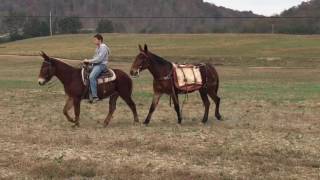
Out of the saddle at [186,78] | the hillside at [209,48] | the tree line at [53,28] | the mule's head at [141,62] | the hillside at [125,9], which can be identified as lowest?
the hillside at [209,48]

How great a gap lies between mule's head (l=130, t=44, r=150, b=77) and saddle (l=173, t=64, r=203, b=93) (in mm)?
730

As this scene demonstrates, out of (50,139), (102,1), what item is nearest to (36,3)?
(102,1)

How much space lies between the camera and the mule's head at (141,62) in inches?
551

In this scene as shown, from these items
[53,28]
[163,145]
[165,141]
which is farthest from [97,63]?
[53,28]

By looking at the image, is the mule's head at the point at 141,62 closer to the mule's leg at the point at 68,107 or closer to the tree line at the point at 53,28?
the mule's leg at the point at 68,107

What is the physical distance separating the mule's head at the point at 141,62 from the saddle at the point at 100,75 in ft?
1.76

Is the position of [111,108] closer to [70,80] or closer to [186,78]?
[70,80]

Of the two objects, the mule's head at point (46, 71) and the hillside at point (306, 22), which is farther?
the hillside at point (306, 22)

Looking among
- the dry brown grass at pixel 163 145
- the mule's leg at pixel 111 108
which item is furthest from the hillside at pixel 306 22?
the mule's leg at pixel 111 108

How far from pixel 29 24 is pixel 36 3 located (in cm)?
5873

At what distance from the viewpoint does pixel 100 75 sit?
1405 cm

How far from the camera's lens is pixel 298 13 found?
123938mm

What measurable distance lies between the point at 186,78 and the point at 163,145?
3623mm

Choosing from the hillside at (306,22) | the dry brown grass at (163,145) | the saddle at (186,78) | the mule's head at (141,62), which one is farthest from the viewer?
the hillside at (306,22)
